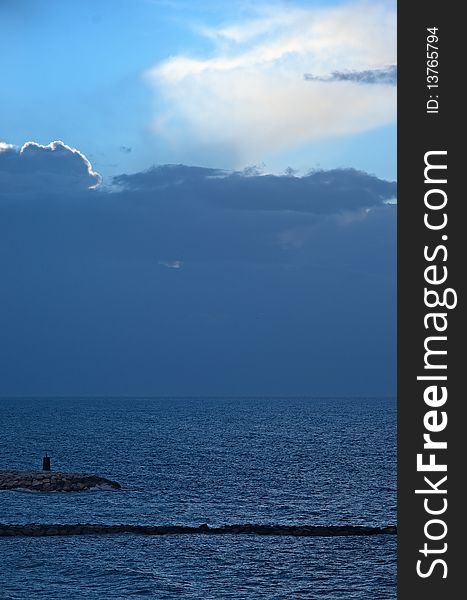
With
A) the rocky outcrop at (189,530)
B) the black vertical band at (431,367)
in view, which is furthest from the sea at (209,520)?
the black vertical band at (431,367)

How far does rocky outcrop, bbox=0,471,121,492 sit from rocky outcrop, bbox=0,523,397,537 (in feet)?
57.2

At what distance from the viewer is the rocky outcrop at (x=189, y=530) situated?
55188 millimetres

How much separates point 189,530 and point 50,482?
915 inches

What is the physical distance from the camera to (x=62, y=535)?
54688mm

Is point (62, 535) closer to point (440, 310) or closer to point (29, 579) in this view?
point (29, 579)

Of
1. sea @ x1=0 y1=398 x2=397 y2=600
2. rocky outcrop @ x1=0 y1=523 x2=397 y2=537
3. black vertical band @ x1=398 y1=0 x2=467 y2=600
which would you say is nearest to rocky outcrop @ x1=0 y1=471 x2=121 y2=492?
sea @ x1=0 y1=398 x2=397 y2=600

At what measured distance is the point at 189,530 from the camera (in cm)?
5738

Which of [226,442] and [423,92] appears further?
[226,442]

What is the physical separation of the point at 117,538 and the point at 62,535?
378 centimetres

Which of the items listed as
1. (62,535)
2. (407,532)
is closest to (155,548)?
(62,535)

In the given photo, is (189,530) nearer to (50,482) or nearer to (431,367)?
(50,482)

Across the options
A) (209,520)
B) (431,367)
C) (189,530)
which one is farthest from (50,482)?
(431,367)

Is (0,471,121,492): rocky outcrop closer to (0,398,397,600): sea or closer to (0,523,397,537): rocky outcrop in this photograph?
(0,398,397,600): sea

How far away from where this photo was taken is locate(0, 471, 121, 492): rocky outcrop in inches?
2960
